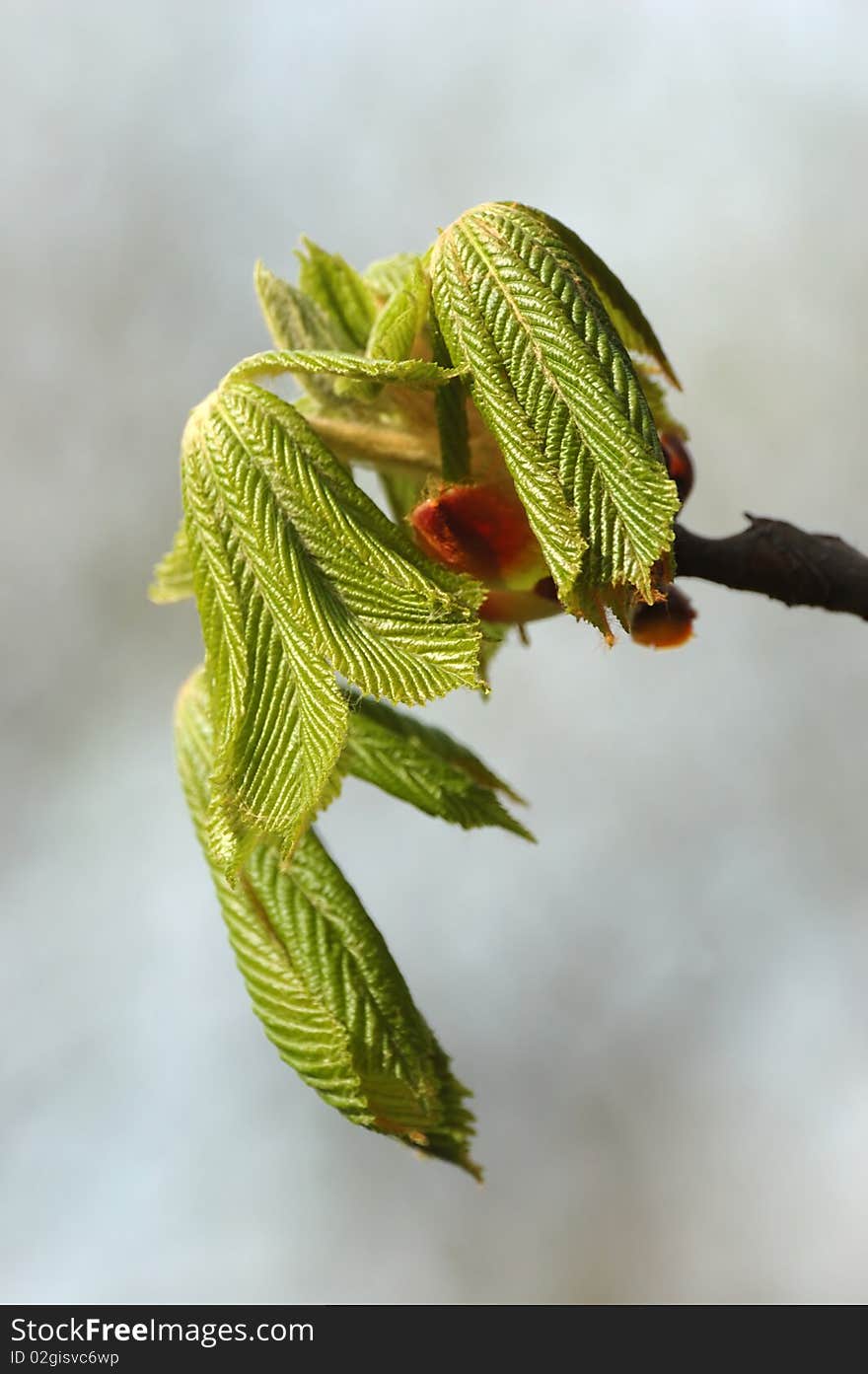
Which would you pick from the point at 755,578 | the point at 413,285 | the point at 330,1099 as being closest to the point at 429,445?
the point at 413,285

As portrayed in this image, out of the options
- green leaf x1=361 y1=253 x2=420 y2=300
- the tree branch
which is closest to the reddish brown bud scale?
the tree branch

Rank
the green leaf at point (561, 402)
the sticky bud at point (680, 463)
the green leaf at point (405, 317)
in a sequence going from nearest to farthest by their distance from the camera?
the green leaf at point (561, 402) < the green leaf at point (405, 317) < the sticky bud at point (680, 463)

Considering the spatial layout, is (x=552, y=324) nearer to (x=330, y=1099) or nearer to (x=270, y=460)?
(x=270, y=460)

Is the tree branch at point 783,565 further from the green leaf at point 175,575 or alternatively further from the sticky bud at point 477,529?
the green leaf at point 175,575

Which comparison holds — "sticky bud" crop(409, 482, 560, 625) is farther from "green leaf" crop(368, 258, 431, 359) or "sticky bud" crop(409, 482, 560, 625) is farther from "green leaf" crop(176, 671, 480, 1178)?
"green leaf" crop(176, 671, 480, 1178)

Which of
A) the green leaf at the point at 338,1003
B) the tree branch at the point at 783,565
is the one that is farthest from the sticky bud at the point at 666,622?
the green leaf at the point at 338,1003
